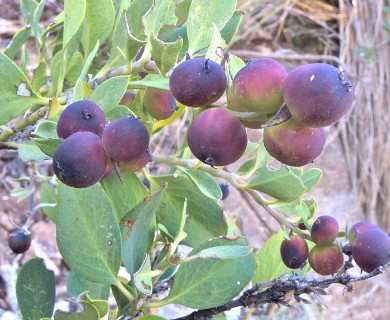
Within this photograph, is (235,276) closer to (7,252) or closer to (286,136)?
(286,136)

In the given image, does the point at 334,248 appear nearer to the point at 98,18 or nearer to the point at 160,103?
the point at 160,103

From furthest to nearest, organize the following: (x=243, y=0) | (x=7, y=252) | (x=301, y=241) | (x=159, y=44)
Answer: (x=243, y=0), (x=7, y=252), (x=301, y=241), (x=159, y=44)

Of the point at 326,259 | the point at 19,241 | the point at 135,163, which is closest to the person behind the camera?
the point at 135,163

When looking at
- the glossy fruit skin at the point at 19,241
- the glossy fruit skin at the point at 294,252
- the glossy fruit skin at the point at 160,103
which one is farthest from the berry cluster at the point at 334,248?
the glossy fruit skin at the point at 19,241

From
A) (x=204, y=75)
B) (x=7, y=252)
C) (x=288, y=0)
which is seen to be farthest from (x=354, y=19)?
(x=204, y=75)

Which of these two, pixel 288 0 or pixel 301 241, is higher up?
pixel 301 241

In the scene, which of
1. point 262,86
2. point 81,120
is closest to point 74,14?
point 81,120
